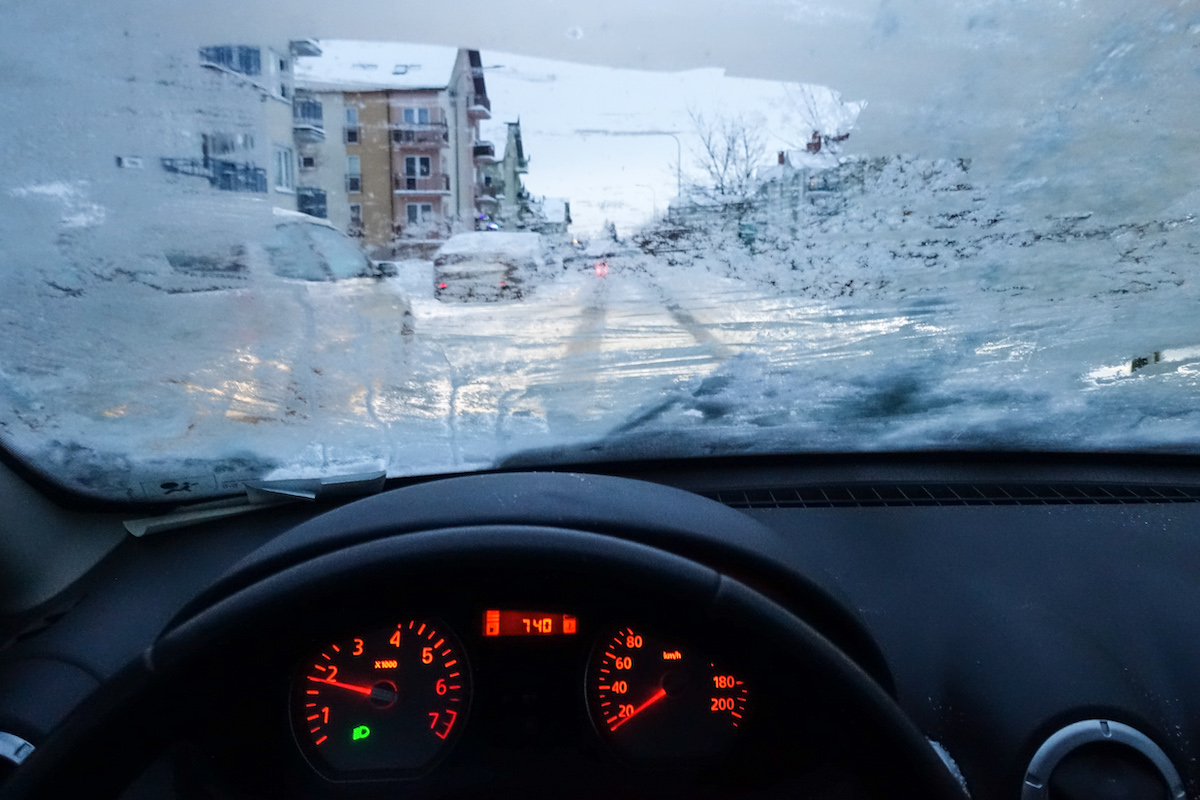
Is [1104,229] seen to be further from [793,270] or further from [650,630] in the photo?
[650,630]

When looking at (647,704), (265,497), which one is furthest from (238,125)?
(647,704)

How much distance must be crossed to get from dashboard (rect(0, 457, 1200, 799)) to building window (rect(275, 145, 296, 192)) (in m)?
0.91

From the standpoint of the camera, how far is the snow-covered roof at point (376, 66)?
236 cm

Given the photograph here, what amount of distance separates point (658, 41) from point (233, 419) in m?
1.62

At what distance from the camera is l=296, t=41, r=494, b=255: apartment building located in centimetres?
238

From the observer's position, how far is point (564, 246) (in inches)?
98.7

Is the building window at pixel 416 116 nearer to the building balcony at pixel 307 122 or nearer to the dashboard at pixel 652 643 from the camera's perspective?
the building balcony at pixel 307 122

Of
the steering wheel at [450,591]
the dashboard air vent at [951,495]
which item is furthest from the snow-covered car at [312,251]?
the dashboard air vent at [951,495]

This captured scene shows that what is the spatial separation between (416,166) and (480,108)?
245mm

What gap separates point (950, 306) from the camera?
2.64m

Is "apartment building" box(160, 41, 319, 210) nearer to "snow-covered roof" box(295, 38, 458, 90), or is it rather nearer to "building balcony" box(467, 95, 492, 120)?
"snow-covered roof" box(295, 38, 458, 90)

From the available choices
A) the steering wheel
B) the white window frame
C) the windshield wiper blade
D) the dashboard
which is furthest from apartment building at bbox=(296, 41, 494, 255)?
the steering wheel

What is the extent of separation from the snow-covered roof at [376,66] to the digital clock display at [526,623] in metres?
1.45

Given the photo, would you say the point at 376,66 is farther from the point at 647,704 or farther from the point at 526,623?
the point at 647,704
